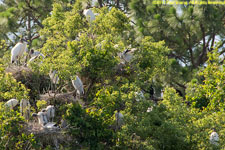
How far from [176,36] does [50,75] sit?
5520 millimetres

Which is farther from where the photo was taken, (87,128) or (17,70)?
(17,70)

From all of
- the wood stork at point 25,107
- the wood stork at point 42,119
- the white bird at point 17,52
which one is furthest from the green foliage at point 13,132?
the white bird at point 17,52

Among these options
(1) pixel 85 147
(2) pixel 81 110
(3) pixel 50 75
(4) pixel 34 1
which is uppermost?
(4) pixel 34 1

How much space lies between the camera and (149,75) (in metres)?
9.45

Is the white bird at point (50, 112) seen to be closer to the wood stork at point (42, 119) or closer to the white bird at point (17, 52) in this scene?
the wood stork at point (42, 119)

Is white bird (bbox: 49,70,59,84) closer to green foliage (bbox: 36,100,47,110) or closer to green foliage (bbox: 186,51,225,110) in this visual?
green foliage (bbox: 36,100,47,110)

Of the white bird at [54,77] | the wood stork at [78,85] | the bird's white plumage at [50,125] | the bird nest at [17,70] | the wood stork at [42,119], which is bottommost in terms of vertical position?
the bird's white plumage at [50,125]

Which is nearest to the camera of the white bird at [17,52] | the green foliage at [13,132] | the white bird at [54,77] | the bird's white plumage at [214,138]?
the green foliage at [13,132]

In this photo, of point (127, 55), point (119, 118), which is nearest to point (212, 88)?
point (127, 55)

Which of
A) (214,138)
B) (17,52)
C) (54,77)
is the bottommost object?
(214,138)

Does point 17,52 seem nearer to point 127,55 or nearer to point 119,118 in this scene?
point 127,55

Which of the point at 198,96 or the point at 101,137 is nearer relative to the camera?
the point at 101,137

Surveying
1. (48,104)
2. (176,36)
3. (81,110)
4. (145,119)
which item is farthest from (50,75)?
(176,36)

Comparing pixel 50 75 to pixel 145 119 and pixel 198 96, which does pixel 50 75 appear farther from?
pixel 198 96
